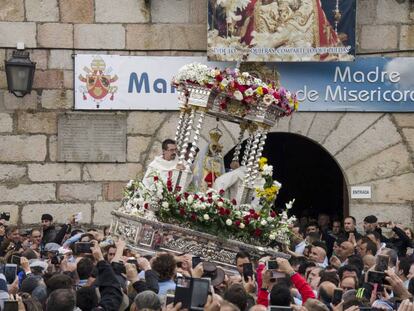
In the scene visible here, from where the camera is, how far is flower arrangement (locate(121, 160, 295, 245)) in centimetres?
1553

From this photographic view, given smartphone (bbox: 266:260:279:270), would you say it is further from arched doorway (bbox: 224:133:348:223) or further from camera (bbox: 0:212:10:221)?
arched doorway (bbox: 224:133:348:223)

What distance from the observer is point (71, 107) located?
1945cm

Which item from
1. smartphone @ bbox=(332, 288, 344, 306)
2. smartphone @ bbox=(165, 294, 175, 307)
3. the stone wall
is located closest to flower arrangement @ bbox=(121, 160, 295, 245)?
the stone wall

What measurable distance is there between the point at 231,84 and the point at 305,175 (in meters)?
8.24

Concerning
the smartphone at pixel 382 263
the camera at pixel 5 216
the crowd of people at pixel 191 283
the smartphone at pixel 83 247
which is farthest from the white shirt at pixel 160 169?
the smartphone at pixel 382 263

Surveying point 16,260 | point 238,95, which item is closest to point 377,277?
point 16,260

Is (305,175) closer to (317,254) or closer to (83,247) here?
(317,254)

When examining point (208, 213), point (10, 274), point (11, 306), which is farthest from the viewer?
point (208, 213)

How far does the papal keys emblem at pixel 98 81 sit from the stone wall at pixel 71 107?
18cm

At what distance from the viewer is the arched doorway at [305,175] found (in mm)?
23422

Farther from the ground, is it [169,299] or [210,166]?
[210,166]

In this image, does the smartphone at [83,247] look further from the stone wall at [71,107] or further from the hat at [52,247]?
the stone wall at [71,107]

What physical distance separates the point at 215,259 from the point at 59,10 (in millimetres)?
5496

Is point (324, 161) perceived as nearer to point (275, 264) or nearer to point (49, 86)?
point (49, 86)
